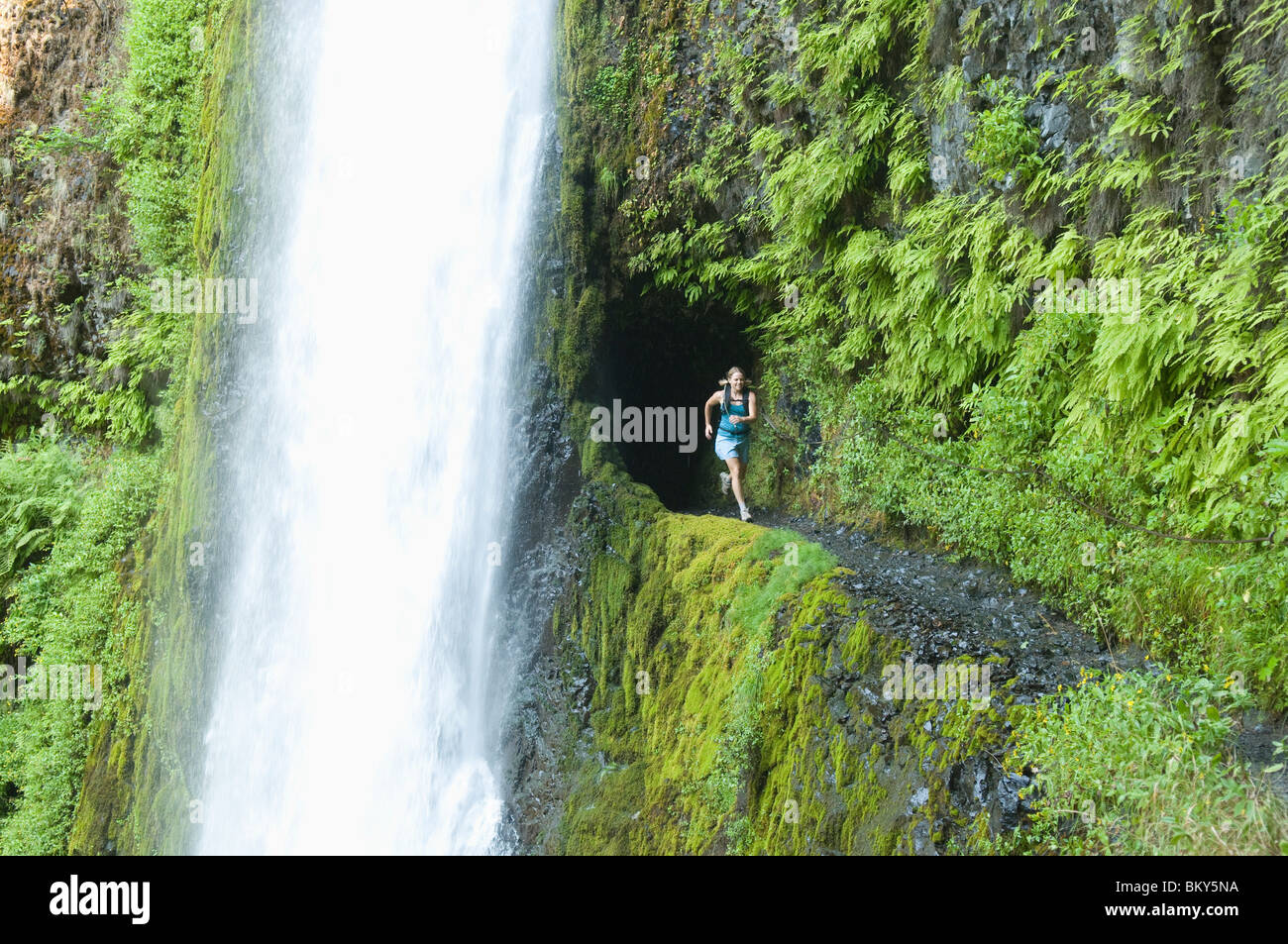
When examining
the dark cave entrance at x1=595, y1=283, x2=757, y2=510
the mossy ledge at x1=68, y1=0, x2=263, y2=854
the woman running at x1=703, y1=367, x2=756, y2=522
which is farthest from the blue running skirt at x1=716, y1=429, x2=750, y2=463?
the mossy ledge at x1=68, y1=0, x2=263, y2=854

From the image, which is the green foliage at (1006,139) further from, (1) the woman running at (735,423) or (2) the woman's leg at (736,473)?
(2) the woman's leg at (736,473)

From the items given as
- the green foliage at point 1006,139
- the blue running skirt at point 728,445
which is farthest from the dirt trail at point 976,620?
the green foliage at point 1006,139

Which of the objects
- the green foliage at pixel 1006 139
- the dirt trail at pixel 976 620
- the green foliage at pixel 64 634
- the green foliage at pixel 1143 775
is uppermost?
the green foliage at pixel 1006 139

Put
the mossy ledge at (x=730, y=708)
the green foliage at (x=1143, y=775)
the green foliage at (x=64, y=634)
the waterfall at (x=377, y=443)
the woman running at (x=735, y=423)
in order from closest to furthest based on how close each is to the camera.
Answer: the green foliage at (x=1143, y=775)
the mossy ledge at (x=730, y=708)
the woman running at (x=735, y=423)
the waterfall at (x=377, y=443)
the green foliage at (x=64, y=634)

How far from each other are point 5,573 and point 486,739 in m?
11.8

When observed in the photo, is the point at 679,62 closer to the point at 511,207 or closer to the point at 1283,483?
the point at 511,207

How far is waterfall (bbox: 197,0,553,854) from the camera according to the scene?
932 centimetres

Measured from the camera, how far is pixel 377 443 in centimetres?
1044

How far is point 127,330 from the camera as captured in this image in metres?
16.7

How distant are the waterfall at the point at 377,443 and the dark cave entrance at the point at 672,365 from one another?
1.67 metres

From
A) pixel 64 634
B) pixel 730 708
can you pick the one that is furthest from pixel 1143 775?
pixel 64 634

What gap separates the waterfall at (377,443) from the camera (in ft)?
30.6

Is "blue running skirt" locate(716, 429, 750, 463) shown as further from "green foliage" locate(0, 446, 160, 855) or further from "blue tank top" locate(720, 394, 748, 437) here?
"green foliage" locate(0, 446, 160, 855)

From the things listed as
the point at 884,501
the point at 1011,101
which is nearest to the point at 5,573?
the point at 884,501
